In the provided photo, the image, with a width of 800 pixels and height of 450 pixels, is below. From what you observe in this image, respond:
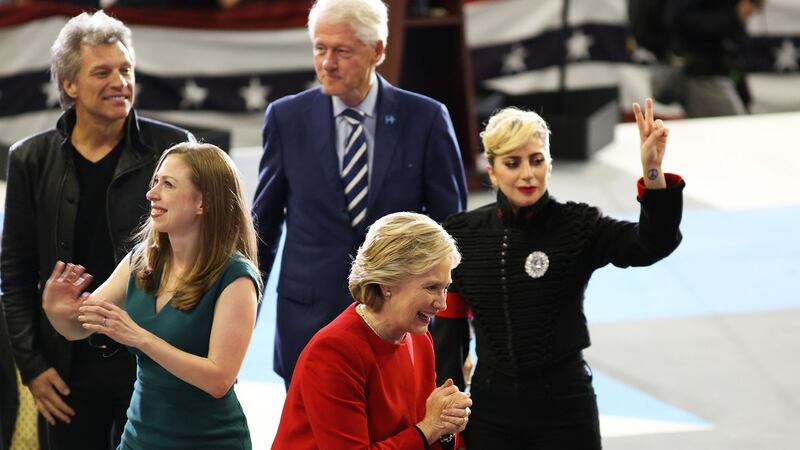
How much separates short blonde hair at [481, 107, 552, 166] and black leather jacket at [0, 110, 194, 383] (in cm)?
96

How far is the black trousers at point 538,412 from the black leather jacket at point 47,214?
1210 mm

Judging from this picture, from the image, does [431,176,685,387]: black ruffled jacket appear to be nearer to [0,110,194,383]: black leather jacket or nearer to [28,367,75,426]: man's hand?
[0,110,194,383]: black leather jacket

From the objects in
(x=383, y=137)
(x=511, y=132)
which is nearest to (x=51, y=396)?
(x=383, y=137)

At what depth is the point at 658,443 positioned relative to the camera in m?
5.66

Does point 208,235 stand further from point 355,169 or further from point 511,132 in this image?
point 355,169

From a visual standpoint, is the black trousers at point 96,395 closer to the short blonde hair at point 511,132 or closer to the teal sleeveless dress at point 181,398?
the teal sleeveless dress at point 181,398

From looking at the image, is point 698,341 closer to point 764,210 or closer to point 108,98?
point 764,210

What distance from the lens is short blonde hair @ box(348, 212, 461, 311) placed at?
3.20 m

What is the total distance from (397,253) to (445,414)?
1.29 feet

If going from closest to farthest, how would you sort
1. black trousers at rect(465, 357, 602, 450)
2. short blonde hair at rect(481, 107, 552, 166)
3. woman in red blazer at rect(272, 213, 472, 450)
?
woman in red blazer at rect(272, 213, 472, 450) < black trousers at rect(465, 357, 602, 450) < short blonde hair at rect(481, 107, 552, 166)

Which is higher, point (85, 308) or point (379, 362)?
point (85, 308)

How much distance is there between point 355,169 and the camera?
4.74 meters

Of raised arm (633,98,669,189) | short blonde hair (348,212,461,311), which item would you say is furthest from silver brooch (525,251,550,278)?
short blonde hair (348,212,461,311)

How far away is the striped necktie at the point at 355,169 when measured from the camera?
470 centimetres
